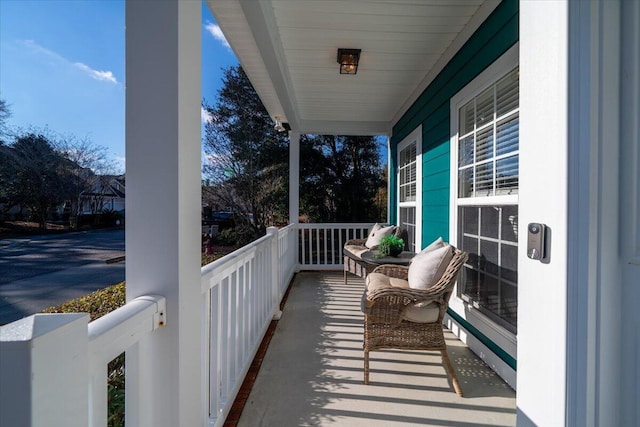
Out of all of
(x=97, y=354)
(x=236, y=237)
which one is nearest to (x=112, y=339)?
(x=97, y=354)

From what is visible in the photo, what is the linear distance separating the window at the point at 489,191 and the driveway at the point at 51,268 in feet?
9.19

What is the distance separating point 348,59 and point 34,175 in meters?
2.81

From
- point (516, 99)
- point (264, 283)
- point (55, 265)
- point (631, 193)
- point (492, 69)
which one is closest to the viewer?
point (631, 193)

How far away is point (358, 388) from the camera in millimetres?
1992

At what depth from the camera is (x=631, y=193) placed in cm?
83

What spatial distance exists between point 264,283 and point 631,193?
8.41 ft

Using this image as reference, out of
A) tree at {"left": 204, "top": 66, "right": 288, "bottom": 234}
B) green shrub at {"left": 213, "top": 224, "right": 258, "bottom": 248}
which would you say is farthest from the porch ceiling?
green shrub at {"left": 213, "top": 224, "right": 258, "bottom": 248}

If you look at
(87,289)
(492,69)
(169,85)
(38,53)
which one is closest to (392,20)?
(492,69)

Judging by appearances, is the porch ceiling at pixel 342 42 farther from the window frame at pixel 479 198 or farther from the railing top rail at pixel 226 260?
the railing top rail at pixel 226 260

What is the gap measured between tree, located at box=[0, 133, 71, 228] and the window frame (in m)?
3.27

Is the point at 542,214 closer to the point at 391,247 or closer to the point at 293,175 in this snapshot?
the point at 391,247

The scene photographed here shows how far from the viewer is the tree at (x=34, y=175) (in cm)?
196

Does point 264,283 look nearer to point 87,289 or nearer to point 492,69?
point 87,289

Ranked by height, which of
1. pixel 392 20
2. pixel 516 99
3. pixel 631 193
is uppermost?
pixel 392 20
